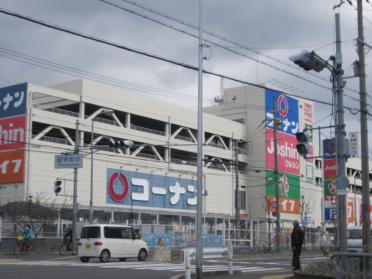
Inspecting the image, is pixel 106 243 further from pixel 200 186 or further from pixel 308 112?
pixel 308 112

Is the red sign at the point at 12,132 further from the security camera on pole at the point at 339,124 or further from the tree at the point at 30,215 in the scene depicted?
the security camera on pole at the point at 339,124

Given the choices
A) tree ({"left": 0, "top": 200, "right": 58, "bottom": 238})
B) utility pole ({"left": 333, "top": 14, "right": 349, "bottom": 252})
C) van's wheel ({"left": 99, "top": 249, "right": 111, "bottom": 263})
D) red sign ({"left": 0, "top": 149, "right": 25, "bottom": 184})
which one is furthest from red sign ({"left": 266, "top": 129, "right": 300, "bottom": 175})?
utility pole ({"left": 333, "top": 14, "right": 349, "bottom": 252})

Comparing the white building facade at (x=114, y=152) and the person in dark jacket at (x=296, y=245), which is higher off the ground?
the white building facade at (x=114, y=152)

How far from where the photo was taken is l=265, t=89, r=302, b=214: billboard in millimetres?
79688

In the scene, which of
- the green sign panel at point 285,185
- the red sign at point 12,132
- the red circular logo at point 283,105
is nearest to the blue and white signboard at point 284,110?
the red circular logo at point 283,105

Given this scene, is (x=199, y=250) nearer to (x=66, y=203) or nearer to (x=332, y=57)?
(x=332, y=57)

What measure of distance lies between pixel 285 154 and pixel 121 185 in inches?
1108

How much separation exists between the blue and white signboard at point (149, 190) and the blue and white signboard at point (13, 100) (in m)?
11.4

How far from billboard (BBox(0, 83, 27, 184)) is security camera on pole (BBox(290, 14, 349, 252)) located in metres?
40.0

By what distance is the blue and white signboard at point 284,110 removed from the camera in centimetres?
7962

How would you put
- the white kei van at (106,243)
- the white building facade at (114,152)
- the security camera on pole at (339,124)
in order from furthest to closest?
the white building facade at (114,152) < the white kei van at (106,243) < the security camera on pole at (339,124)

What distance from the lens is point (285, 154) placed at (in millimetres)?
82812

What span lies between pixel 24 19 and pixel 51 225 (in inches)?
1263

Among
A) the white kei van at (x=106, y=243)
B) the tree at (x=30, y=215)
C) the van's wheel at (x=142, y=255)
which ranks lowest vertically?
the van's wheel at (x=142, y=255)
